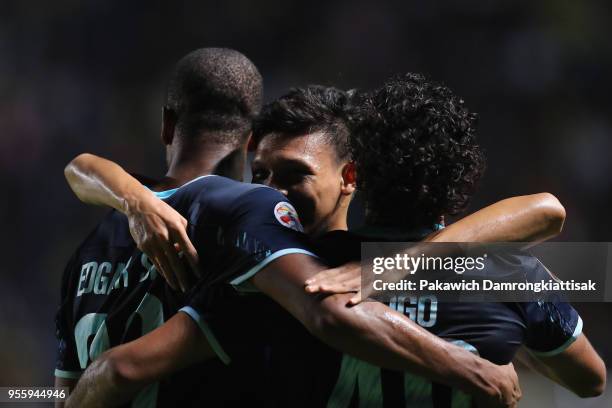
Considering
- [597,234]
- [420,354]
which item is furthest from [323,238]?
[597,234]

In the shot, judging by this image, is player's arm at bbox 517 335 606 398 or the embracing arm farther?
player's arm at bbox 517 335 606 398

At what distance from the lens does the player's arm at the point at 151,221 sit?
7.22 ft

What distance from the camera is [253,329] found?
2178 millimetres

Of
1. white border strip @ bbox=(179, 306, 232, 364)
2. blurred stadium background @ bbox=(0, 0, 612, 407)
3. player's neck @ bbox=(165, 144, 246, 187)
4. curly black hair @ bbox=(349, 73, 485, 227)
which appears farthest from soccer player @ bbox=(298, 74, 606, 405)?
blurred stadium background @ bbox=(0, 0, 612, 407)

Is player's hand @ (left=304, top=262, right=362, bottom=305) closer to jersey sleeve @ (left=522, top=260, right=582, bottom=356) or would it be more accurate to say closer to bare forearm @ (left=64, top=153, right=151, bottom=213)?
jersey sleeve @ (left=522, top=260, right=582, bottom=356)

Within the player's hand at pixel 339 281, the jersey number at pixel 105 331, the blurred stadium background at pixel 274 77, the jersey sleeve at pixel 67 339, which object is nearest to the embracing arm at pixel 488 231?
the player's hand at pixel 339 281

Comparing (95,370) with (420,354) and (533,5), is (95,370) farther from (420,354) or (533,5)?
(533,5)

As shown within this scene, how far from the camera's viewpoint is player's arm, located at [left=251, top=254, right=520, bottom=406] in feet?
6.37

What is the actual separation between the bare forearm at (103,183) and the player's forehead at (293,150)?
19.5 inches

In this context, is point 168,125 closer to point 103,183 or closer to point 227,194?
point 103,183

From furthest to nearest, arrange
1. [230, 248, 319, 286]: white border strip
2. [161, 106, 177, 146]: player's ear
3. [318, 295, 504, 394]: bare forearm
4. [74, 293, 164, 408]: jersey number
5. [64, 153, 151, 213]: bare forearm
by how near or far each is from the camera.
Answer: [161, 106, 177, 146]: player's ear < [64, 153, 151, 213]: bare forearm < [74, 293, 164, 408]: jersey number < [230, 248, 319, 286]: white border strip < [318, 295, 504, 394]: bare forearm

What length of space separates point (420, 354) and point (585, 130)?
196 inches

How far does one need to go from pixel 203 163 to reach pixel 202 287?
504 mm

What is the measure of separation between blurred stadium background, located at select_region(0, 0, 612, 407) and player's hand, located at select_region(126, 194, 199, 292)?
413 centimetres
